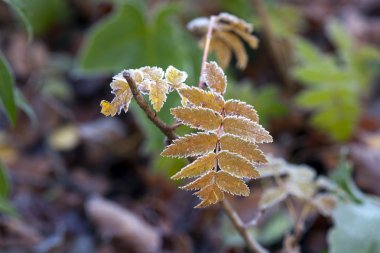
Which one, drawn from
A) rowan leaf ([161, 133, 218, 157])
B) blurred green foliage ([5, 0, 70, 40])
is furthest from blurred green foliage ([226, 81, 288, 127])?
blurred green foliage ([5, 0, 70, 40])

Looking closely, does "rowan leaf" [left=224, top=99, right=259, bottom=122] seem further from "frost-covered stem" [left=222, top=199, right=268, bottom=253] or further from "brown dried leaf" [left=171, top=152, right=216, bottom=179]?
"frost-covered stem" [left=222, top=199, right=268, bottom=253]

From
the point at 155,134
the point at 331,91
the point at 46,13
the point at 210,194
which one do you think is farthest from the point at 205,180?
the point at 46,13

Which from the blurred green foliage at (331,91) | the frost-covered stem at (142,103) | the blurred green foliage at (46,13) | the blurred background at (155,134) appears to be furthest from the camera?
the blurred green foliage at (46,13)

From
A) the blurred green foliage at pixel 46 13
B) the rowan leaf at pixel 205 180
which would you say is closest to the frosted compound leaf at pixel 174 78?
the rowan leaf at pixel 205 180

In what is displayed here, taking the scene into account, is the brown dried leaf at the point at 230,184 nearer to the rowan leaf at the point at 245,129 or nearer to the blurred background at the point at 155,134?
the rowan leaf at the point at 245,129

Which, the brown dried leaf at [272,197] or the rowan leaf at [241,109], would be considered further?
the brown dried leaf at [272,197]

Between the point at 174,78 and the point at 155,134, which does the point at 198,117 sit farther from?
the point at 155,134

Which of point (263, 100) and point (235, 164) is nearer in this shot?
point (235, 164)

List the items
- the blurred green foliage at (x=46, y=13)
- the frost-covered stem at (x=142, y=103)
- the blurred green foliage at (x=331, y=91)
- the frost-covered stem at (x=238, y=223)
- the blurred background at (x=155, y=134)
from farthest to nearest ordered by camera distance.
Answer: the blurred green foliage at (x=46, y=13) → the blurred green foliage at (x=331, y=91) → the blurred background at (x=155, y=134) → the frost-covered stem at (x=238, y=223) → the frost-covered stem at (x=142, y=103)
